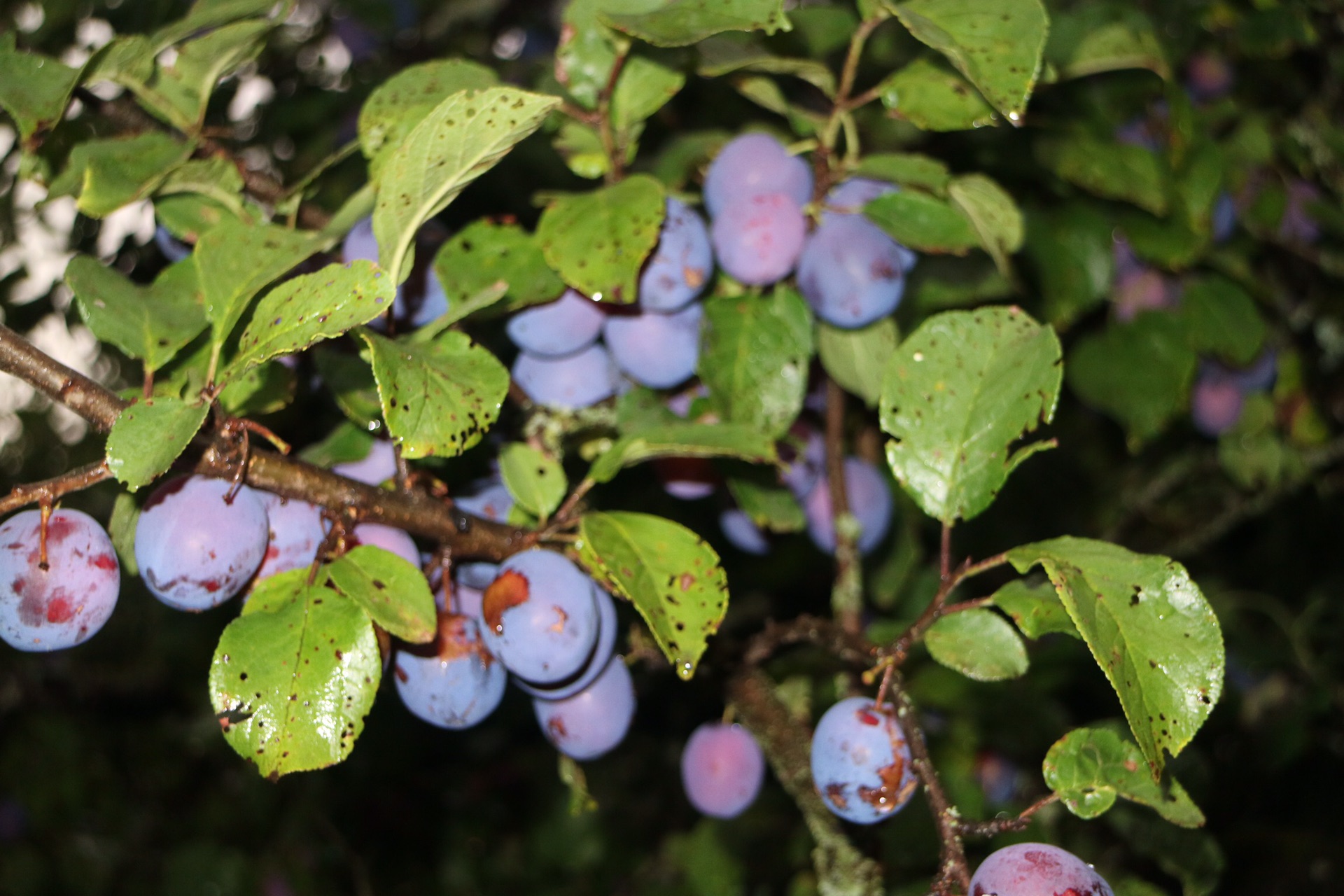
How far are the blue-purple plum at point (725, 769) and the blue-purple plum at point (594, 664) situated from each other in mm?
244

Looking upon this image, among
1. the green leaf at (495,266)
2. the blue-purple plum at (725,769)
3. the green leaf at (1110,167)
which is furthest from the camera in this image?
the green leaf at (1110,167)

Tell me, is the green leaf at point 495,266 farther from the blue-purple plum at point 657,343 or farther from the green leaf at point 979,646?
the green leaf at point 979,646

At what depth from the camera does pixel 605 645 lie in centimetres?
70

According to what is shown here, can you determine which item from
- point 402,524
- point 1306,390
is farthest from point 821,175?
point 1306,390

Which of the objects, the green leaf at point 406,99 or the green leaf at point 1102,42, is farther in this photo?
the green leaf at point 1102,42

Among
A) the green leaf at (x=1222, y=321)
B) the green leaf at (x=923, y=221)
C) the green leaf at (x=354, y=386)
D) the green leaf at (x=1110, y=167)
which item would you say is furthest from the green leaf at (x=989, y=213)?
the green leaf at (x=1222, y=321)

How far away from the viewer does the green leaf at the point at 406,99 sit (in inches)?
26.9

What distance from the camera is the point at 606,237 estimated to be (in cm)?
67

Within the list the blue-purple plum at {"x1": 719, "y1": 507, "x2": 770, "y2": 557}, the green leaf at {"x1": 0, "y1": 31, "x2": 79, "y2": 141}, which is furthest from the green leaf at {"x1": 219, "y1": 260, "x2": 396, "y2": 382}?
the blue-purple plum at {"x1": 719, "y1": 507, "x2": 770, "y2": 557}

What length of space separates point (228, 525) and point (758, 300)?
1.37 feet

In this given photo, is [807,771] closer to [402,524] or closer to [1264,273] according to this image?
[402,524]

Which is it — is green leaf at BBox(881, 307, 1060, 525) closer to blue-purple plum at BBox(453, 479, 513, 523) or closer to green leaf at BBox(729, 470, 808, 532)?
green leaf at BBox(729, 470, 808, 532)

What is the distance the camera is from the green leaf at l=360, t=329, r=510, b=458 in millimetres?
526

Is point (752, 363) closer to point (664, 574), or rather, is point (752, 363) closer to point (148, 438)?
point (664, 574)
